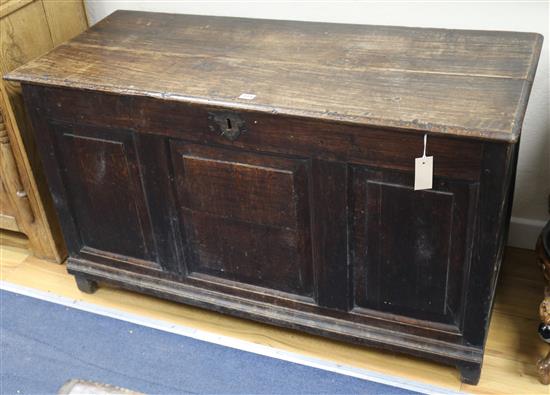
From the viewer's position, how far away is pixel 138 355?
2047 mm

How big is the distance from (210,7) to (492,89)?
1.01 metres

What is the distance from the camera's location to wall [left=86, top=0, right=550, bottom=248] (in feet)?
6.48

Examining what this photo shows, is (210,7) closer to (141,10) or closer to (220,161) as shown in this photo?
(141,10)

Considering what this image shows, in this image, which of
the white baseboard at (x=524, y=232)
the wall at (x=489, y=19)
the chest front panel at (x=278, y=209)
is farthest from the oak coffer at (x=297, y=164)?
the white baseboard at (x=524, y=232)

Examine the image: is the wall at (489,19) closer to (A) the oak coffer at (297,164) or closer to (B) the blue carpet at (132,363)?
(A) the oak coffer at (297,164)

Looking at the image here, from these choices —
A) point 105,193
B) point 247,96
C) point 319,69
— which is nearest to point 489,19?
point 319,69

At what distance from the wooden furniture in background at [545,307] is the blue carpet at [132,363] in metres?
0.34

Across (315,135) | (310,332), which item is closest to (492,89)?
(315,135)

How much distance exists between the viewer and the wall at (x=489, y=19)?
1.97 meters

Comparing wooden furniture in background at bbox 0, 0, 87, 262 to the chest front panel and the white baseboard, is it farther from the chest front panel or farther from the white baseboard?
the white baseboard

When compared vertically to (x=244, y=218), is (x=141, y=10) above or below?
above

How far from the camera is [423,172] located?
1560 mm

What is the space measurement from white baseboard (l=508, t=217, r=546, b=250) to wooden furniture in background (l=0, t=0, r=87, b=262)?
1.46 metres

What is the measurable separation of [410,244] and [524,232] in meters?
0.75
